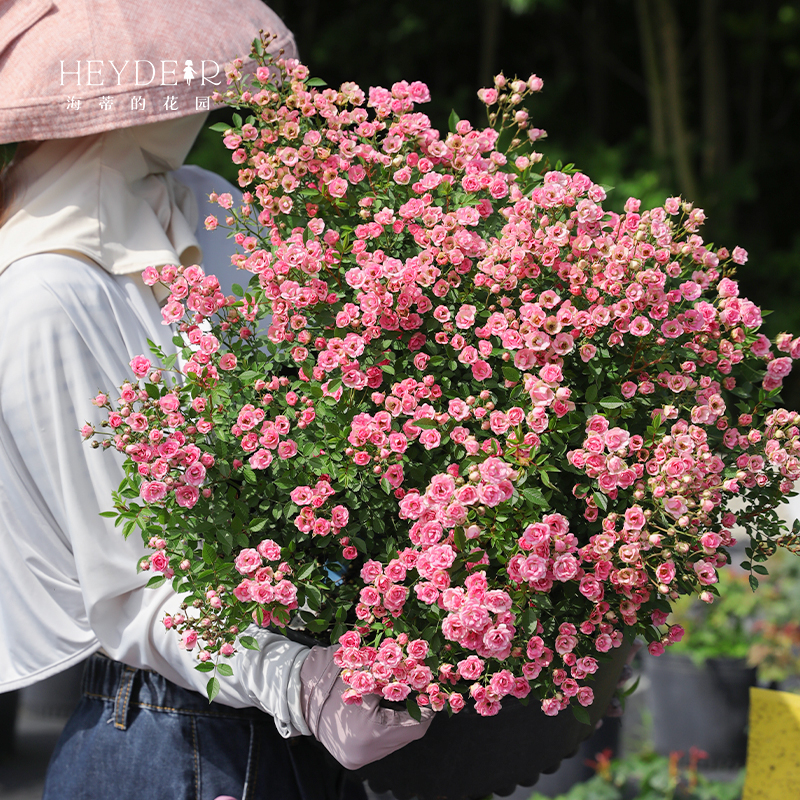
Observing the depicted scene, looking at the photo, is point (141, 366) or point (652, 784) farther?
point (652, 784)

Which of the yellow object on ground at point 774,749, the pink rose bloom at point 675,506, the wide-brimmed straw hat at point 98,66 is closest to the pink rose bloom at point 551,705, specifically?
the pink rose bloom at point 675,506

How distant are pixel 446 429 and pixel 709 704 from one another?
2.48 metres

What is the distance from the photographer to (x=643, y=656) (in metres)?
3.55

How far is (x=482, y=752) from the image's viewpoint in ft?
3.67

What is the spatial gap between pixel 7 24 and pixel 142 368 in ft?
1.94

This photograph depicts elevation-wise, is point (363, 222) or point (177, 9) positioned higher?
point (177, 9)

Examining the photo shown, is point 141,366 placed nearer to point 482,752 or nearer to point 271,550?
point 271,550

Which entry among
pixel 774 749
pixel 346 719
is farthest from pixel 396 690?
pixel 774 749

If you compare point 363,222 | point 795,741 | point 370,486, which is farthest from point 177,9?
point 795,741

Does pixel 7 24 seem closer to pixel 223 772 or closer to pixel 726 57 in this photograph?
pixel 223 772

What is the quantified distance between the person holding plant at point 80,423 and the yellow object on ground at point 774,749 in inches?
30.0

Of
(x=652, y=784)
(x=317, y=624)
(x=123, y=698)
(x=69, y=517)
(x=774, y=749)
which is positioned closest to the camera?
(x=317, y=624)

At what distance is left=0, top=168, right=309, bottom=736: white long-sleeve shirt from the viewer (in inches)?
47.5

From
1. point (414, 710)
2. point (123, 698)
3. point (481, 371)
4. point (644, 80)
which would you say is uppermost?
point (644, 80)
